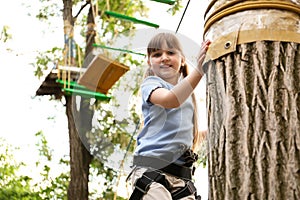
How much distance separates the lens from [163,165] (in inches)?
72.6

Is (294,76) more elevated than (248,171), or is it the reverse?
(294,76)

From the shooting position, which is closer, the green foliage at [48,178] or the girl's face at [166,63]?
the girl's face at [166,63]

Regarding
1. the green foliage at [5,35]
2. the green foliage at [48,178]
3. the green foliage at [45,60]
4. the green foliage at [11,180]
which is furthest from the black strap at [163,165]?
the green foliage at [5,35]

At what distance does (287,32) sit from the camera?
4.16 feet

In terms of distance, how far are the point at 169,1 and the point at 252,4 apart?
4029mm

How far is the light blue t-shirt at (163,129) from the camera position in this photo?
1.86 meters

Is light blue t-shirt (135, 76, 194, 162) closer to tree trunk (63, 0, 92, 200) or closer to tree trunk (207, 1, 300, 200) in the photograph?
tree trunk (207, 1, 300, 200)

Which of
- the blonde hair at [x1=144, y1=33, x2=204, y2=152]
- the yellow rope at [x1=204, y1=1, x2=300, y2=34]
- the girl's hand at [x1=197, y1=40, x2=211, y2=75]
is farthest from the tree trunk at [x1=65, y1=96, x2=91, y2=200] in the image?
the yellow rope at [x1=204, y1=1, x2=300, y2=34]

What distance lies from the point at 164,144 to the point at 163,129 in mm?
59

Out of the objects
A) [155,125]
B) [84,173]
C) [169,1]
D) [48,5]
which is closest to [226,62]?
[155,125]

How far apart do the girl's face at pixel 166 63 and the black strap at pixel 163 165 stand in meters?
0.35

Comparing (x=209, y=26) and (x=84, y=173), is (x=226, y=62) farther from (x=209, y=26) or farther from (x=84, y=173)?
(x=84, y=173)

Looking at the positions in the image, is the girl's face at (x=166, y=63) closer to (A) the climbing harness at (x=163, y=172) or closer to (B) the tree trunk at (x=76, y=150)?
(A) the climbing harness at (x=163, y=172)

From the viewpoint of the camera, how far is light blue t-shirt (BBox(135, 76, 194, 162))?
1.86 m
